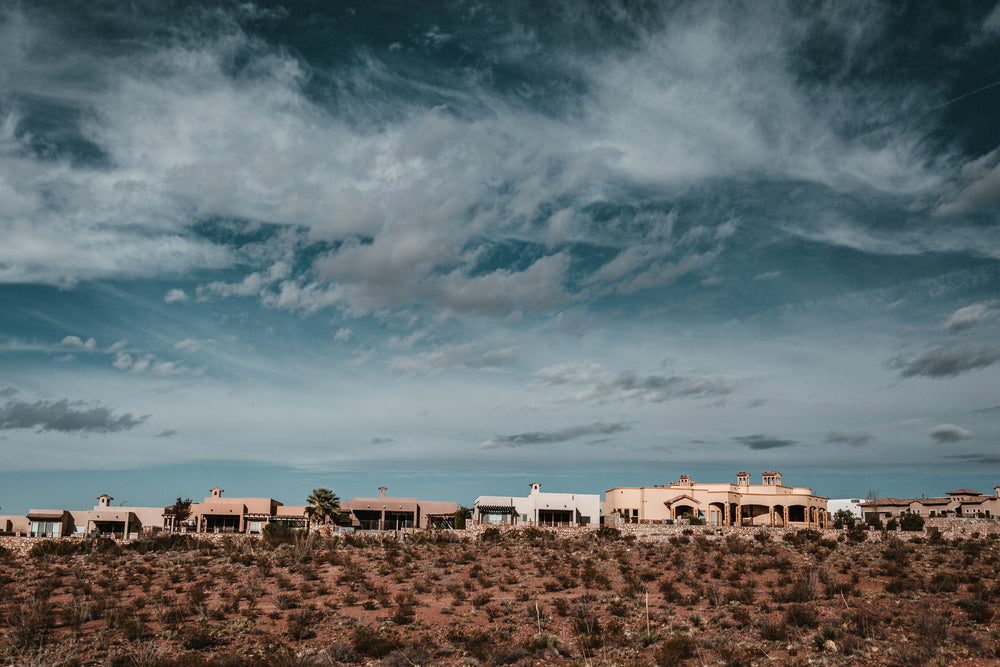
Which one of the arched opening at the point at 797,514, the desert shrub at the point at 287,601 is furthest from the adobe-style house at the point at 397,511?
the desert shrub at the point at 287,601

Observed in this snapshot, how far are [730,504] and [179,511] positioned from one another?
59.2 meters

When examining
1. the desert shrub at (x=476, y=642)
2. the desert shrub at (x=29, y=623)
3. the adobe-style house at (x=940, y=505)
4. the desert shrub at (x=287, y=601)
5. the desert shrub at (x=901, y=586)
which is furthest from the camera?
the adobe-style house at (x=940, y=505)

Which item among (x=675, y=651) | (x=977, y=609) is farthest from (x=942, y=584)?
(x=675, y=651)

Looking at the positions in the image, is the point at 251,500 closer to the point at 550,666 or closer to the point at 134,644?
the point at 134,644

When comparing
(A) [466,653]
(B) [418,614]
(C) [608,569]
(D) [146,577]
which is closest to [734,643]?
(A) [466,653]

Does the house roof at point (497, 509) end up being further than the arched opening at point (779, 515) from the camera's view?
Yes

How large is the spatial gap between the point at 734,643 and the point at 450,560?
21.1 meters

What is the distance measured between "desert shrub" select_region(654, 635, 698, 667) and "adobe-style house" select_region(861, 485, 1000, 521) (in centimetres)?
8792

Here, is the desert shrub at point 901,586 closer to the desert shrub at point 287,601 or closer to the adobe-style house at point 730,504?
the desert shrub at point 287,601

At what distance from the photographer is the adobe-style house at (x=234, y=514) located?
73.1 meters

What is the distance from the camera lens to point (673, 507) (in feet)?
225

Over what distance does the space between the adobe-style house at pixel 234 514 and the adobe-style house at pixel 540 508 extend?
65.8 ft

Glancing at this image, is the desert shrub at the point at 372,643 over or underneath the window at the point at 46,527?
over

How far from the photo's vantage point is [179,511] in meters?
74.8
